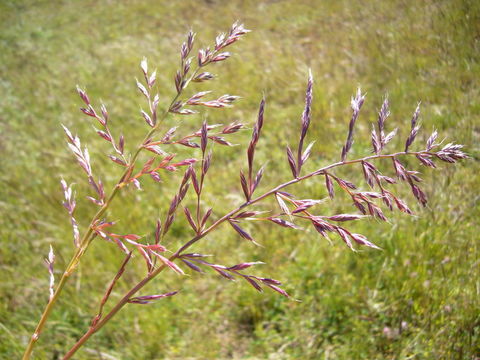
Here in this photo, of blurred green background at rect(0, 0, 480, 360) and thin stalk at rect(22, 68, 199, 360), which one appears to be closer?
thin stalk at rect(22, 68, 199, 360)

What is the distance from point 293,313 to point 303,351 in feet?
0.94

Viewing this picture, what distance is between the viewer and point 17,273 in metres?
2.89

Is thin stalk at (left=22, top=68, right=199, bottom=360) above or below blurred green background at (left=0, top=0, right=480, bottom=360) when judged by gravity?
above

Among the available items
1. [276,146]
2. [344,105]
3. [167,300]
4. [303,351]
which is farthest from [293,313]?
[344,105]

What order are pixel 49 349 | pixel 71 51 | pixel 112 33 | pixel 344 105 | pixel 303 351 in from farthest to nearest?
pixel 112 33
pixel 71 51
pixel 344 105
pixel 49 349
pixel 303 351

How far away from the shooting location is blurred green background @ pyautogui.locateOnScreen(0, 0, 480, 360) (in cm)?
208

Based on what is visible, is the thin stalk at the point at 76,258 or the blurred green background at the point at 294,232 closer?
the thin stalk at the point at 76,258

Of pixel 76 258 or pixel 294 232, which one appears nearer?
pixel 76 258

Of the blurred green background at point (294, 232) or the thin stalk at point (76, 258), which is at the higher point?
the thin stalk at point (76, 258)

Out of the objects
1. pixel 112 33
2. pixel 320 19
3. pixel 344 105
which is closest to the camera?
pixel 344 105

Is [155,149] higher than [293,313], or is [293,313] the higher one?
[155,149]

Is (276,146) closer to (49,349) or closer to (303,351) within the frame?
(303,351)

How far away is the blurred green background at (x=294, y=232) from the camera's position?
2.08 m

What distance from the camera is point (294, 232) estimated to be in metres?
3.00
